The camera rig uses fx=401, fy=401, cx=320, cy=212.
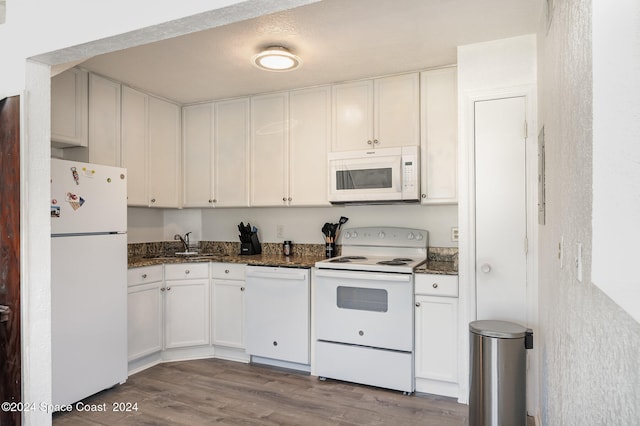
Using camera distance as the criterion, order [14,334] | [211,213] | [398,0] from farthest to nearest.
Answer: [211,213], [398,0], [14,334]

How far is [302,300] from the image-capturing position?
324 centimetres

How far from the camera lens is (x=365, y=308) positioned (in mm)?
2986

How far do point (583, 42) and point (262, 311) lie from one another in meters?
2.92

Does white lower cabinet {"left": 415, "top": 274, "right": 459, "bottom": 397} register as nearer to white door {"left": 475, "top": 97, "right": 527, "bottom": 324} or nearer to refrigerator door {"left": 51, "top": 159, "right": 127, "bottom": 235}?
white door {"left": 475, "top": 97, "right": 527, "bottom": 324}

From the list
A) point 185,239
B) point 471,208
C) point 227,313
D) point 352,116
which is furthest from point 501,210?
point 185,239

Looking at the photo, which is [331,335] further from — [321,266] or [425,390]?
[425,390]

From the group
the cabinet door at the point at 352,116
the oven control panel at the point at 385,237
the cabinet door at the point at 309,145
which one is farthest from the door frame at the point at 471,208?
the cabinet door at the point at 309,145

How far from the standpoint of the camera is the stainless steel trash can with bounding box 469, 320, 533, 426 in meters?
2.17

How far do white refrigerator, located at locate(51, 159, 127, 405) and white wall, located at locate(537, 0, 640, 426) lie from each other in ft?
9.04

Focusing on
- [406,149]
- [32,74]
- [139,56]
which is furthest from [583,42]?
[139,56]

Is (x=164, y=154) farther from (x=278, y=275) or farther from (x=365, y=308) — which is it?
(x=365, y=308)

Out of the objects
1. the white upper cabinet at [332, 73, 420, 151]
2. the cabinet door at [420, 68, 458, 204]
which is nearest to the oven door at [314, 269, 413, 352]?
the cabinet door at [420, 68, 458, 204]

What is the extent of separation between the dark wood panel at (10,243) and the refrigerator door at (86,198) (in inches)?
23.8

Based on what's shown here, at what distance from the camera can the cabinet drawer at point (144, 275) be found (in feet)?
10.5
